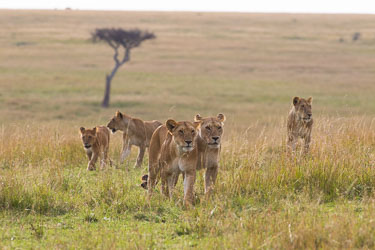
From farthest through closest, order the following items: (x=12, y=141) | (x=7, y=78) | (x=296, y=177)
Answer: (x=7, y=78)
(x=12, y=141)
(x=296, y=177)

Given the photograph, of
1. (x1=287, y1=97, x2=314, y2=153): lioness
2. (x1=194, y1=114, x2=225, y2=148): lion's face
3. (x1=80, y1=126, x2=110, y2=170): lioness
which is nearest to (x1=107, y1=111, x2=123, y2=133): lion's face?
(x1=80, y1=126, x2=110, y2=170): lioness

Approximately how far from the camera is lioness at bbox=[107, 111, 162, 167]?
1123 cm

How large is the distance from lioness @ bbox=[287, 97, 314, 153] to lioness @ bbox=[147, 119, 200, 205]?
113 inches

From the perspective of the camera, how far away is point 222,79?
41844mm

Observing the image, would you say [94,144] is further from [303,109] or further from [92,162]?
[303,109]

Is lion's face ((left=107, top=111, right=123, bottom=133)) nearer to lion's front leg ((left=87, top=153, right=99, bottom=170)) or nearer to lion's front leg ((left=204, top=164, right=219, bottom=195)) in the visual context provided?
lion's front leg ((left=87, top=153, right=99, bottom=170))

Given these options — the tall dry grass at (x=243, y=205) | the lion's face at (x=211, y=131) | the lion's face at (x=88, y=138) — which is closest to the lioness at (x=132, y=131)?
the lion's face at (x=88, y=138)

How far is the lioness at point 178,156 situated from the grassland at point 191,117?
240 millimetres

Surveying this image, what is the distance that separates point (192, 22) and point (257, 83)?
51823mm

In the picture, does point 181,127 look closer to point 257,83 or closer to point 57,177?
point 57,177

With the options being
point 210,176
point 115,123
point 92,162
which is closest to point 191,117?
point 115,123

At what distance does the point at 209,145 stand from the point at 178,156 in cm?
37

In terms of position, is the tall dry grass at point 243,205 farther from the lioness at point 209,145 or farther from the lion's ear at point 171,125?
the lion's ear at point 171,125

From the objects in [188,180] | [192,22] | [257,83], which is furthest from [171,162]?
[192,22]
